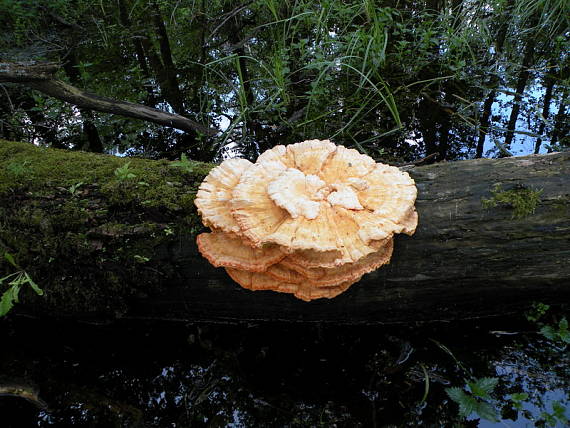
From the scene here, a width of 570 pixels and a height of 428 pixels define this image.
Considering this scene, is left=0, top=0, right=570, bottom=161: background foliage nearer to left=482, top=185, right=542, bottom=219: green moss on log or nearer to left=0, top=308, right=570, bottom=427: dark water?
left=482, top=185, right=542, bottom=219: green moss on log

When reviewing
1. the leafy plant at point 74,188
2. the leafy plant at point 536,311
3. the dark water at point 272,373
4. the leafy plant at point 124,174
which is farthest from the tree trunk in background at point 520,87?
the leafy plant at point 74,188

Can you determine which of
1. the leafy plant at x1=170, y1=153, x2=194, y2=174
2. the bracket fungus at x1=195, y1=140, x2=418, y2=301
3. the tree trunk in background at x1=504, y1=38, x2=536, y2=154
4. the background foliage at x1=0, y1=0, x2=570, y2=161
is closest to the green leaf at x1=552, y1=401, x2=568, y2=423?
the bracket fungus at x1=195, y1=140, x2=418, y2=301

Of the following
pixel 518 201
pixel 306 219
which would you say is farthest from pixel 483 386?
pixel 306 219

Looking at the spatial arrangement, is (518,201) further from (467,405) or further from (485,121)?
(485,121)

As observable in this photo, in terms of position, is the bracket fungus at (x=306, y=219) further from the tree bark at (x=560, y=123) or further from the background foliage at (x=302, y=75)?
the tree bark at (x=560, y=123)

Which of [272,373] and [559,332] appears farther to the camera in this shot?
[272,373]

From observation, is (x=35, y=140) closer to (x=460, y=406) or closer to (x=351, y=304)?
(x=351, y=304)

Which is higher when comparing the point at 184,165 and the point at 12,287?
the point at 184,165
